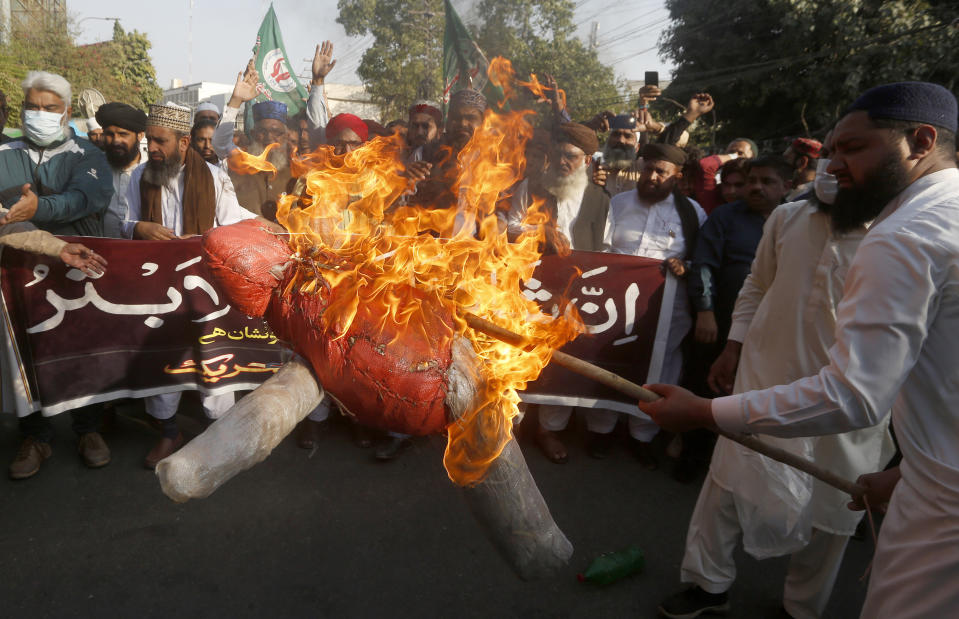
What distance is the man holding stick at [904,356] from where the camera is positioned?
5.31 ft

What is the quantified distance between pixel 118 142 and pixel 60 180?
1030mm

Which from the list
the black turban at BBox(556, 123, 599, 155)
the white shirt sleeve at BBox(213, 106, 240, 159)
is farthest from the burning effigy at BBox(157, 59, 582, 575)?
the white shirt sleeve at BBox(213, 106, 240, 159)

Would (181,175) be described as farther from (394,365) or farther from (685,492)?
(685,492)

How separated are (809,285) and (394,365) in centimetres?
215

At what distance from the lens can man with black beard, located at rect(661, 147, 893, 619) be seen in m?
2.79

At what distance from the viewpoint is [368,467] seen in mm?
4379

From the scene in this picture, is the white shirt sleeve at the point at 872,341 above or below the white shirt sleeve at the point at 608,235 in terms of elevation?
above

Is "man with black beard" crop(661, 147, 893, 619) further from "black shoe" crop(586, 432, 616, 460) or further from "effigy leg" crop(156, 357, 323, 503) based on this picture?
"effigy leg" crop(156, 357, 323, 503)

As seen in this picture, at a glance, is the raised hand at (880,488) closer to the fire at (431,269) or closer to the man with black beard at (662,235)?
the fire at (431,269)

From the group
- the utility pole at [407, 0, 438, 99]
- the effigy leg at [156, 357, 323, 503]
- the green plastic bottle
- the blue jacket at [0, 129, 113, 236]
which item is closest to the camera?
the effigy leg at [156, 357, 323, 503]

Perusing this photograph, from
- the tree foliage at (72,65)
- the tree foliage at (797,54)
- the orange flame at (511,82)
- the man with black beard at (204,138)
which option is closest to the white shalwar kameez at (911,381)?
the orange flame at (511,82)

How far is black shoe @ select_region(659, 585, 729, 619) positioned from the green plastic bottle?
267 millimetres

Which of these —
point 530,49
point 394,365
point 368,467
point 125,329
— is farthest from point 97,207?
point 530,49

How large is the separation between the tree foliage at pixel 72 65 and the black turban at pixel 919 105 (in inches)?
602
